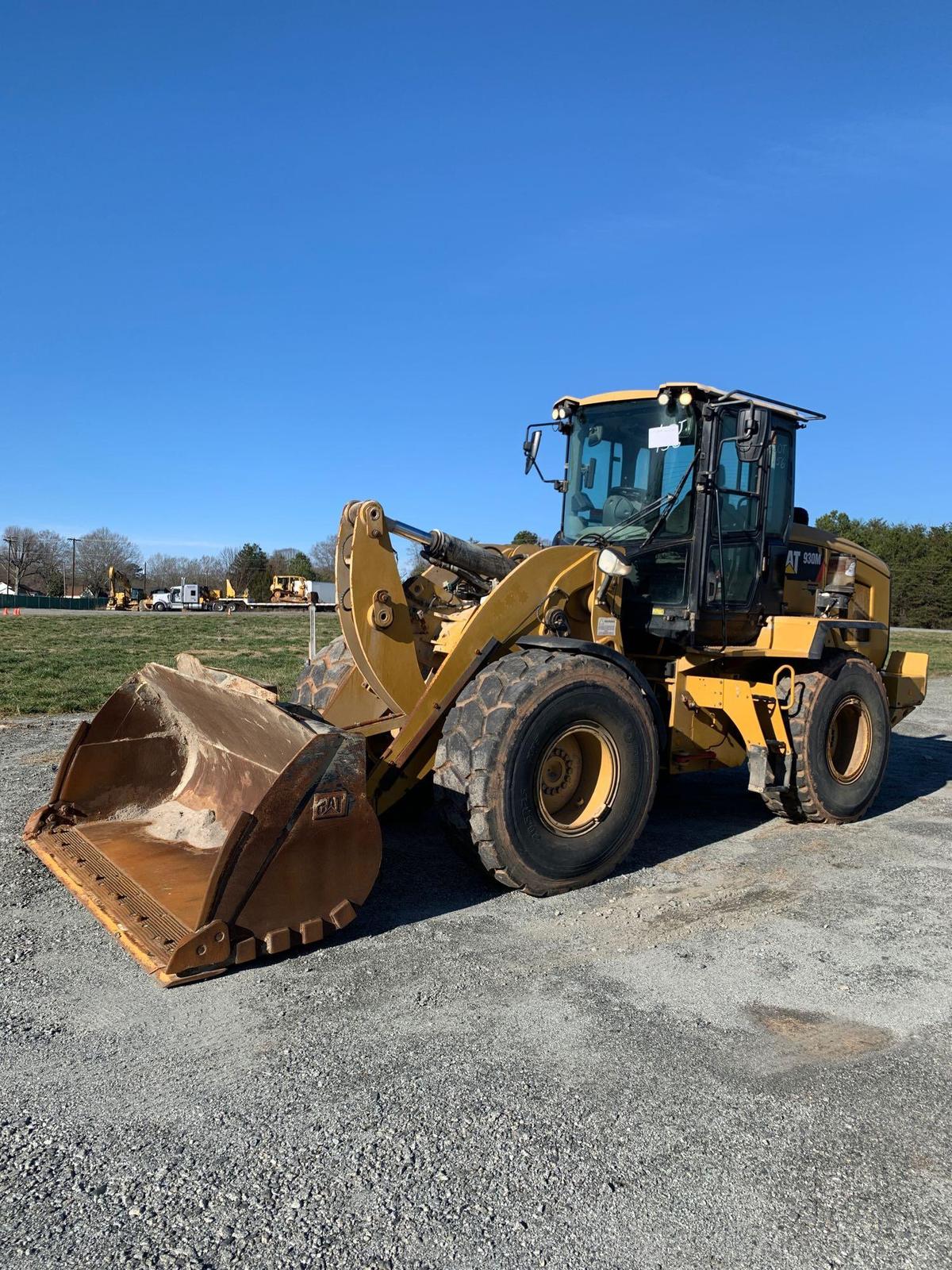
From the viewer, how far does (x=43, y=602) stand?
66812 mm

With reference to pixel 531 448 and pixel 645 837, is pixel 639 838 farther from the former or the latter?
pixel 531 448

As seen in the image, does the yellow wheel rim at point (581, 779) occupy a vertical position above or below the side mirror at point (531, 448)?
below

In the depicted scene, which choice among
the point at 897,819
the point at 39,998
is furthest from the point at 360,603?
the point at 897,819

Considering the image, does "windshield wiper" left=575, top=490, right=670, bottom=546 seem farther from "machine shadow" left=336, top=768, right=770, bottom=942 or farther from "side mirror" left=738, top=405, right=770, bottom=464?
"machine shadow" left=336, top=768, right=770, bottom=942

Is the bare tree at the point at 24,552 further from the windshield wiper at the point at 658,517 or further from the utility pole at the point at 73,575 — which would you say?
the windshield wiper at the point at 658,517

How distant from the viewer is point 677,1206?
267 cm

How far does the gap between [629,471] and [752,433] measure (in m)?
1.03

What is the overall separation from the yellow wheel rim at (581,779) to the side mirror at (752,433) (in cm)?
203

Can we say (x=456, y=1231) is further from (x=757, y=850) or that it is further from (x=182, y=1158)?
(x=757, y=850)

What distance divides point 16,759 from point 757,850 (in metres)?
6.41

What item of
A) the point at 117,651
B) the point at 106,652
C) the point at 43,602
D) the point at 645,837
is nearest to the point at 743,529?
the point at 645,837

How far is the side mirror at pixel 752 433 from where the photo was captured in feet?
19.3

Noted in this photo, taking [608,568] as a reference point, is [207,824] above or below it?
below

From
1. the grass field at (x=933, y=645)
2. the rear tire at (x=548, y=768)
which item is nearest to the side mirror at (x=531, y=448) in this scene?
the rear tire at (x=548, y=768)
